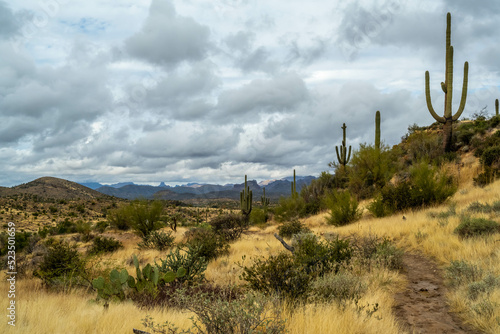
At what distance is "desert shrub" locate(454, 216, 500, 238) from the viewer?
28.2 ft

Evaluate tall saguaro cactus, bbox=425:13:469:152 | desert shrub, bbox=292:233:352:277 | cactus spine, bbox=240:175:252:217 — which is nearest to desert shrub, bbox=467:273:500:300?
desert shrub, bbox=292:233:352:277

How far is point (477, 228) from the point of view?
8727 mm

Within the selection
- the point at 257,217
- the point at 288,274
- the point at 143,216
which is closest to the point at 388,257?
the point at 288,274

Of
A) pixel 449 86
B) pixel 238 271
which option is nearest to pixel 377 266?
pixel 238 271

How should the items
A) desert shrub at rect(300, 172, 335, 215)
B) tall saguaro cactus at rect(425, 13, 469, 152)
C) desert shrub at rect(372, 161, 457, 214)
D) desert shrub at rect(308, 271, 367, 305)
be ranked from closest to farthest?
desert shrub at rect(308, 271, 367, 305) < desert shrub at rect(372, 161, 457, 214) < tall saguaro cactus at rect(425, 13, 469, 152) < desert shrub at rect(300, 172, 335, 215)

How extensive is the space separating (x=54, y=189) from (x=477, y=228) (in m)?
89.7

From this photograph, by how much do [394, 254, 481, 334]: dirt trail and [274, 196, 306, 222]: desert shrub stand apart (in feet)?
63.8

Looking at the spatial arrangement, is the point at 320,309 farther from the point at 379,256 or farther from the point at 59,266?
the point at 59,266

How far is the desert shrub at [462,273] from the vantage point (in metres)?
6.06

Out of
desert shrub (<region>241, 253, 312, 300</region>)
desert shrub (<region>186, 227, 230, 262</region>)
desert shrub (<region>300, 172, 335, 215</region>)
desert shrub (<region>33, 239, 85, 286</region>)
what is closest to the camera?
desert shrub (<region>241, 253, 312, 300</region>)

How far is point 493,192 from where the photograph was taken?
45.5 feet

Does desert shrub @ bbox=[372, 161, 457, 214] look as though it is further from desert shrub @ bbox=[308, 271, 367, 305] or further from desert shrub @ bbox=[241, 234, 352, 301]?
desert shrub @ bbox=[308, 271, 367, 305]

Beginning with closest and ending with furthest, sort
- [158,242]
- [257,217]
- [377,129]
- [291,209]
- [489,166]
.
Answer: [158,242] < [489,166] < [377,129] < [291,209] < [257,217]

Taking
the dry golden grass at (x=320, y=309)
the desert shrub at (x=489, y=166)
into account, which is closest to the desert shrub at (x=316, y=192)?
the desert shrub at (x=489, y=166)
